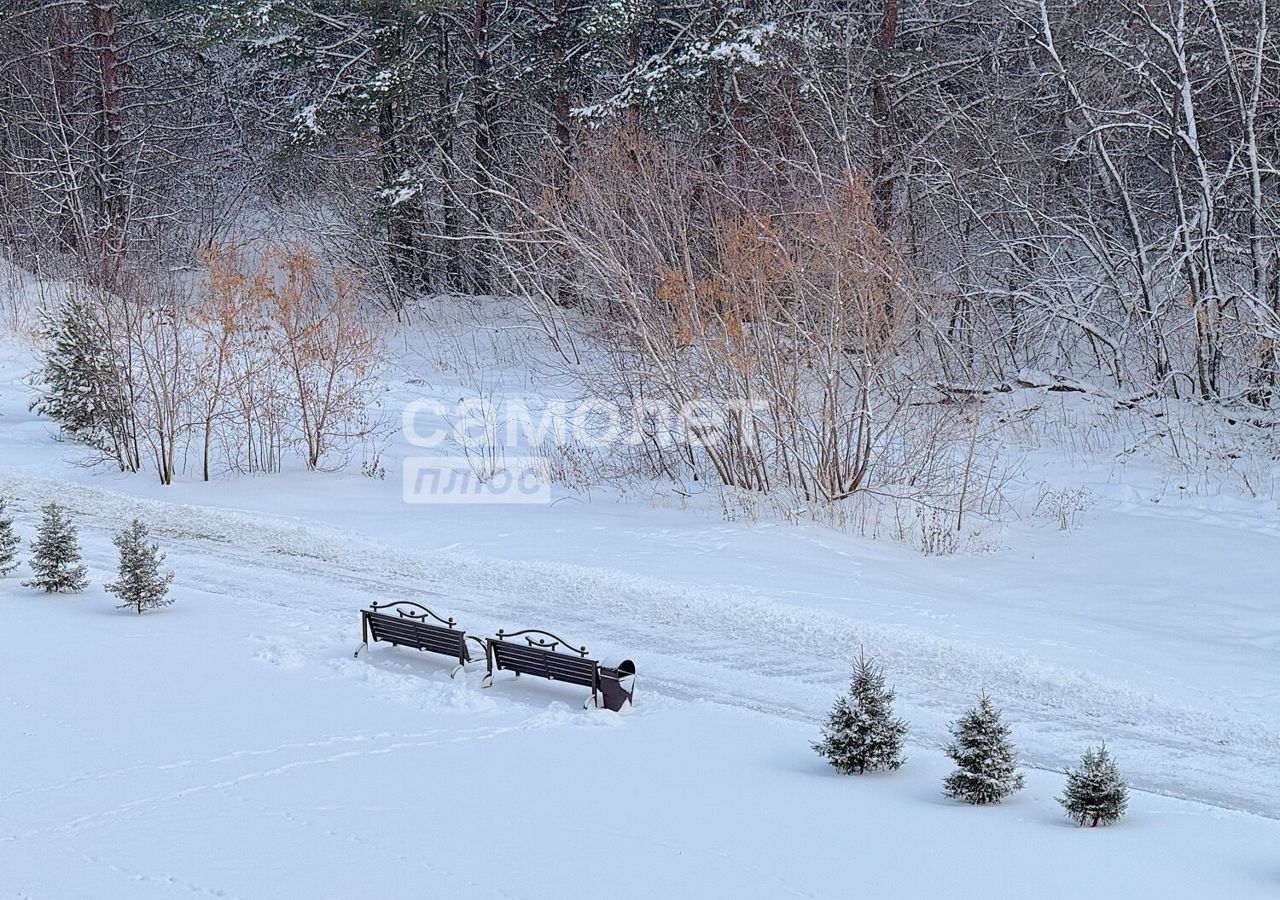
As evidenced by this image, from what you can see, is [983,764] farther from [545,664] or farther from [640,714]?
[545,664]

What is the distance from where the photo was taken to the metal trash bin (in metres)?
7.99

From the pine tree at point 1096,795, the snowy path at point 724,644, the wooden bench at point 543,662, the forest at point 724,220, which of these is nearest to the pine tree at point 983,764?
the pine tree at point 1096,795

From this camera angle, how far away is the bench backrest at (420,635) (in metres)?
8.94

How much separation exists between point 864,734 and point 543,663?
2576 mm

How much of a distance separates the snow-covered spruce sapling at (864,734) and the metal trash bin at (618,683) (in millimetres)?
1490

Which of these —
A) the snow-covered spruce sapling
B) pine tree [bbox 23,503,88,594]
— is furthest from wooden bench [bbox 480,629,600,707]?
pine tree [bbox 23,503,88,594]

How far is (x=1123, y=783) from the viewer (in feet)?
19.7

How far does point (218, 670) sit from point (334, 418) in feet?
29.5

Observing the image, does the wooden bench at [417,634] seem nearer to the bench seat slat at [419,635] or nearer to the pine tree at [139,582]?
the bench seat slat at [419,635]

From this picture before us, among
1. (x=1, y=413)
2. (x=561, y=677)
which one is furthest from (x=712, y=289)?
(x=1, y=413)

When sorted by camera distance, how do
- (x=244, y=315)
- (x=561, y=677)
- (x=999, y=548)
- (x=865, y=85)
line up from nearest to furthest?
(x=561, y=677), (x=999, y=548), (x=244, y=315), (x=865, y=85)

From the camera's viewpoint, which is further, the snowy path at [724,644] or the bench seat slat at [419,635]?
the bench seat slat at [419,635]

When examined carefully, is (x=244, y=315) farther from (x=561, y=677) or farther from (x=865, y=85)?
(x=865, y=85)

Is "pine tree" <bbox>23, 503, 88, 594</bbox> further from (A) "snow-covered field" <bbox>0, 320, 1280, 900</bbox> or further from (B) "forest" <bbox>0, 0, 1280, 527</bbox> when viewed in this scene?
(B) "forest" <bbox>0, 0, 1280, 527</bbox>
